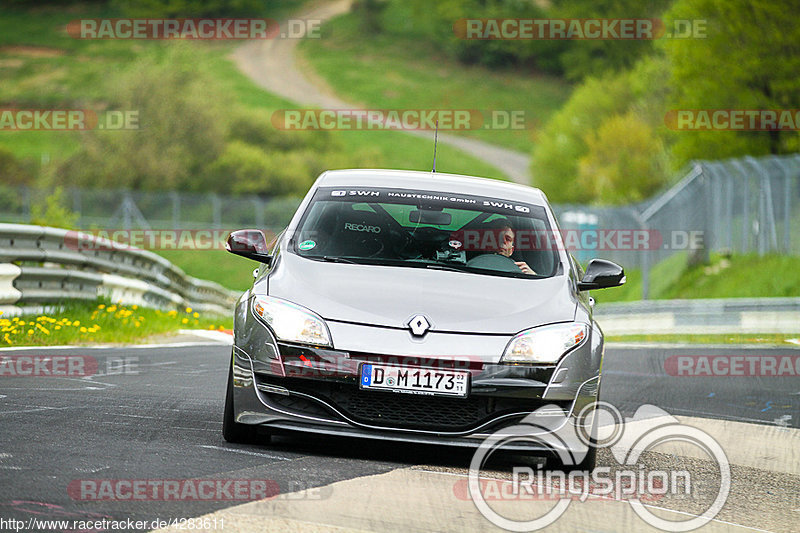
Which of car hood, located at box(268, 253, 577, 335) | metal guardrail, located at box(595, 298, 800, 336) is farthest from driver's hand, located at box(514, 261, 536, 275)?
metal guardrail, located at box(595, 298, 800, 336)

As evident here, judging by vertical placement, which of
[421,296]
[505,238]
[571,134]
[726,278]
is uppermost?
[571,134]

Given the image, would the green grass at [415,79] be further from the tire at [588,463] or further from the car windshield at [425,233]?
the tire at [588,463]

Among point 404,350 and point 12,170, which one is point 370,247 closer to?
point 404,350

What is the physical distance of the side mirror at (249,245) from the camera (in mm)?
7703

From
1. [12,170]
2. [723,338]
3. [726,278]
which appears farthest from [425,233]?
[12,170]

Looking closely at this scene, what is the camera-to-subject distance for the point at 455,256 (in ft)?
25.4

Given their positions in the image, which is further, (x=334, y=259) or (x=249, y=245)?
(x=249, y=245)

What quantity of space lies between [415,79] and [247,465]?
109 m

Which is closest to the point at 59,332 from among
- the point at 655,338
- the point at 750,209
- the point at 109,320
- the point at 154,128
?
the point at 109,320

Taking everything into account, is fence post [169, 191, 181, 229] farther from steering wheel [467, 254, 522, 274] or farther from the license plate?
the license plate

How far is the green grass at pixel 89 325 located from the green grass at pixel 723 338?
839 centimetres

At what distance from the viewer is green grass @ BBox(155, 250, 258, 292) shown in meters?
46.4

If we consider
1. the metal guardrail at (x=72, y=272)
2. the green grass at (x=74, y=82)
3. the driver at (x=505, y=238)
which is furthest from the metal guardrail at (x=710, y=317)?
the green grass at (x=74, y=82)

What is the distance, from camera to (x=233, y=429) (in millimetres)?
6973
